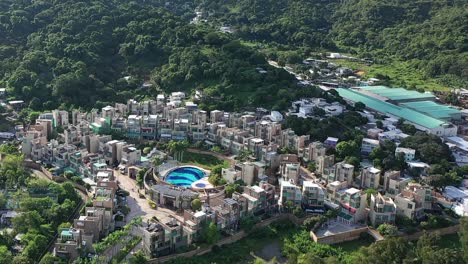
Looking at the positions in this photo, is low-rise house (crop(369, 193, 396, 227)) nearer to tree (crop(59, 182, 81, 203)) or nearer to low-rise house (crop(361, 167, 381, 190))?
low-rise house (crop(361, 167, 381, 190))

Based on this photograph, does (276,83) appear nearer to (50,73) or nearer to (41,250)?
(50,73)

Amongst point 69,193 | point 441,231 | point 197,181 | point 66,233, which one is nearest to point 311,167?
point 197,181

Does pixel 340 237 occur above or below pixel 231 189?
below

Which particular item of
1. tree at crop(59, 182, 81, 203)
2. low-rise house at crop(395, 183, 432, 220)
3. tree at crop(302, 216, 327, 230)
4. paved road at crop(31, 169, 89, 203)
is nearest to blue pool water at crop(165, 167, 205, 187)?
paved road at crop(31, 169, 89, 203)

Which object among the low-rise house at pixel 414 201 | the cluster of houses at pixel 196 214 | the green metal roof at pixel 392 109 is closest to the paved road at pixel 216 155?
the cluster of houses at pixel 196 214

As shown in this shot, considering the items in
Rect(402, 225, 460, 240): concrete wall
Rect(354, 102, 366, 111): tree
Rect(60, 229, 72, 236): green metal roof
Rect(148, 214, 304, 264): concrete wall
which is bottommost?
Rect(402, 225, 460, 240): concrete wall

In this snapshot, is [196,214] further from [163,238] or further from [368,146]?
[368,146]

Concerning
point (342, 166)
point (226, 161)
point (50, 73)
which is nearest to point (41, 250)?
point (226, 161)
